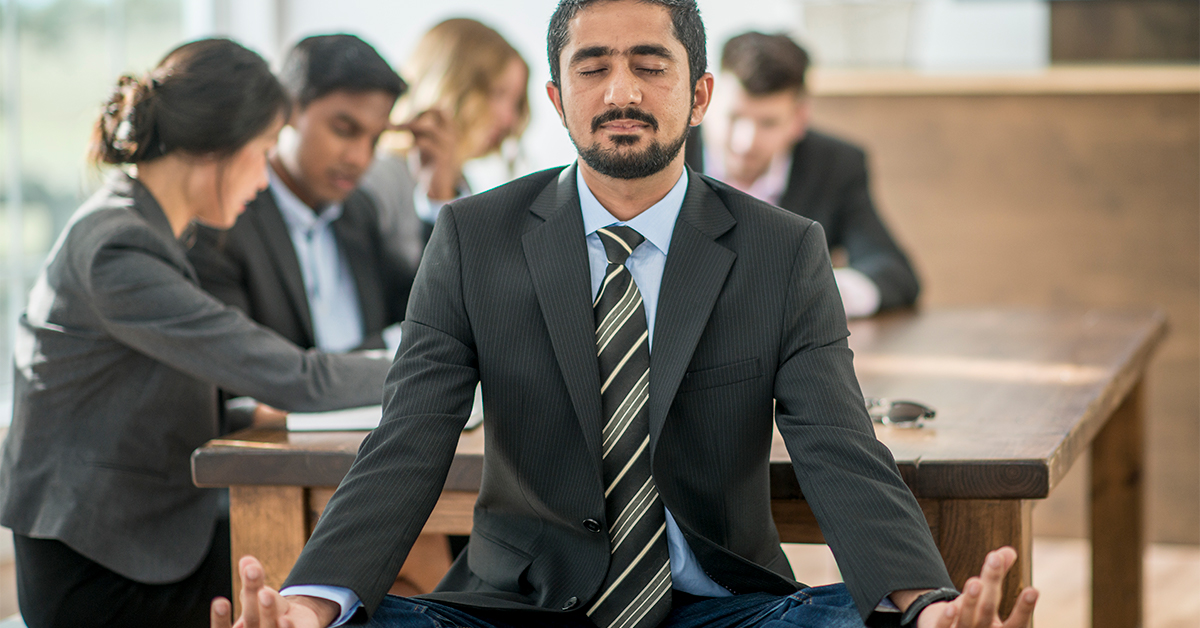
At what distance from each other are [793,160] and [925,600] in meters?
2.24

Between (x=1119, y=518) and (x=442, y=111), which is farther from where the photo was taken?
(x=442, y=111)

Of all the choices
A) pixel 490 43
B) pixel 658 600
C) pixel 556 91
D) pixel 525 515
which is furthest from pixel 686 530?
pixel 490 43

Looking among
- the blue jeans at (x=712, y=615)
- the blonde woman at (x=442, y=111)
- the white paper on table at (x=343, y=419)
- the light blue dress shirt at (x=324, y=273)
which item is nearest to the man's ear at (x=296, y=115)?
the light blue dress shirt at (x=324, y=273)

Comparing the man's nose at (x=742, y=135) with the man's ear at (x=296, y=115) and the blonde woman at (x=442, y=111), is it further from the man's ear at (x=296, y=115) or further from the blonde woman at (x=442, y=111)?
the man's ear at (x=296, y=115)

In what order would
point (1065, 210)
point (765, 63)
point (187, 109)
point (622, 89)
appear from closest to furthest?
1. point (622, 89)
2. point (187, 109)
3. point (765, 63)
4. point (1065, 210)

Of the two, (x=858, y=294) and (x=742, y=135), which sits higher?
(x=742, y=135)

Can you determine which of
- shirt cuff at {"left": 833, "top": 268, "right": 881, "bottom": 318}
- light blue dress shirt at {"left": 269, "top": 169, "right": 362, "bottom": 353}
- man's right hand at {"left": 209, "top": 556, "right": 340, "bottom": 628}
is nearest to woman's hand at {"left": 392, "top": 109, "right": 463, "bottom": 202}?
light blue dress shirt at {"left": 269, "top": 169, "right": 362, "bottom": 353}

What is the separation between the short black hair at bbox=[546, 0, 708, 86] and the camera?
1.34 metres

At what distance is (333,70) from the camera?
2.42m

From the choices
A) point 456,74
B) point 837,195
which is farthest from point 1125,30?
point 456,74

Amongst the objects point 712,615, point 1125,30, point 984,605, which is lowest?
point 712,615

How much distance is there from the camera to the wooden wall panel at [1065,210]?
11.5ft

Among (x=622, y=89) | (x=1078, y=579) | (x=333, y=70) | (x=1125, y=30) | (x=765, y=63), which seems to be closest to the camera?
(x=622, y=89)

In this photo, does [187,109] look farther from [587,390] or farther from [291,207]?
[587,390]
